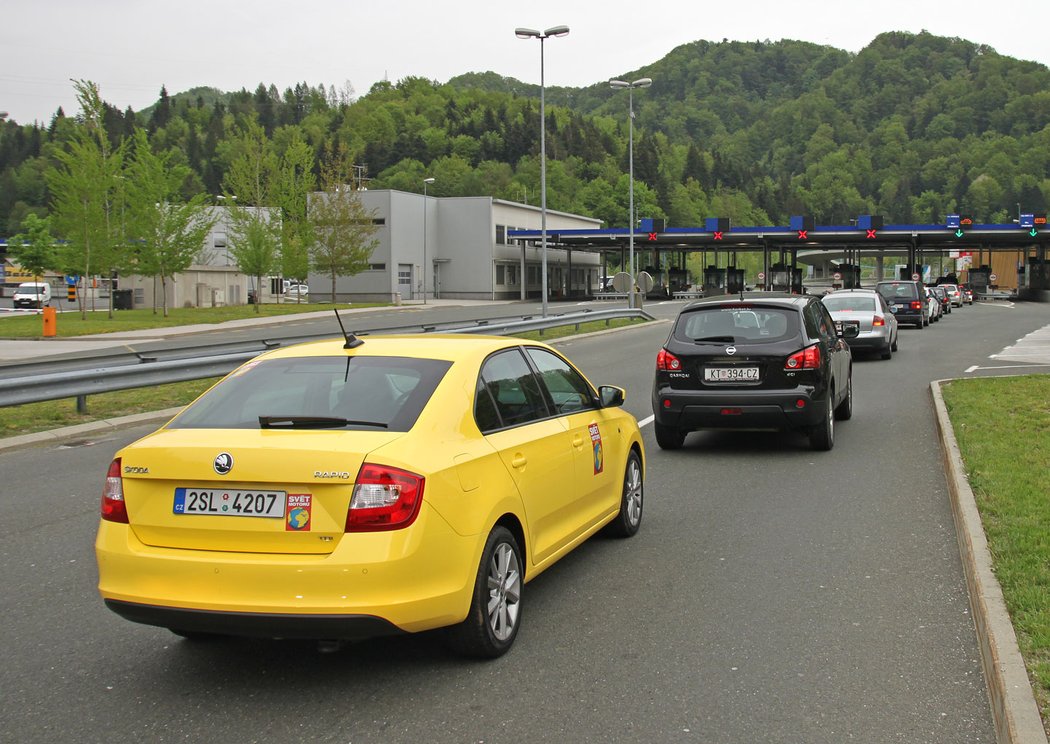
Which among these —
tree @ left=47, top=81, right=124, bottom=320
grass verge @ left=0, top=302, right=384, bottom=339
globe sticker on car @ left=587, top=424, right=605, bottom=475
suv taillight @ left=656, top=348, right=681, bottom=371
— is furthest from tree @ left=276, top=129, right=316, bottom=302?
globe sticker on car @ left=587, top=424, right=605, bottom=475

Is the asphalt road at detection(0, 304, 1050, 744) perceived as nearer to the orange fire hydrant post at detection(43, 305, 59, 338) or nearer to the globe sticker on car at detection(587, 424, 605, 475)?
the globe sticker on car at detection(587, 424, 605, 475)

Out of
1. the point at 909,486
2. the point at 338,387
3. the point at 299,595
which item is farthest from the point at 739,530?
the point at 299,595

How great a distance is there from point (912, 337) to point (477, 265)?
53.6m

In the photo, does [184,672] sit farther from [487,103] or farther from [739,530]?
[487,103]

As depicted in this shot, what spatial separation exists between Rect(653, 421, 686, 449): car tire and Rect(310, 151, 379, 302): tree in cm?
5379

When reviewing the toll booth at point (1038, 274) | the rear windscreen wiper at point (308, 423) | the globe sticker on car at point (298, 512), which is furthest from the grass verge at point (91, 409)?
the toll booth at point (1038, 274)

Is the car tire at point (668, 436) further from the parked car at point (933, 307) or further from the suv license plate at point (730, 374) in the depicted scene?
the parked car at point (933, 307)

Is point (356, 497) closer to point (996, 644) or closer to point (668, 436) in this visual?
point (996, 644)

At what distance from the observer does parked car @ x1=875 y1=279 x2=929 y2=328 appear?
35875 millimetres

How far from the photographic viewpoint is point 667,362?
36.4 ft

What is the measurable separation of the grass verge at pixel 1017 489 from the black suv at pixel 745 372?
1517 millimetres

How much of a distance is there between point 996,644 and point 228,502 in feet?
10.8

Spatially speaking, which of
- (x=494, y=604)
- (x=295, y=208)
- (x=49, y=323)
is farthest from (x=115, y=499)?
(x=295, y=208)

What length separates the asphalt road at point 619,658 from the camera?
418 cm
